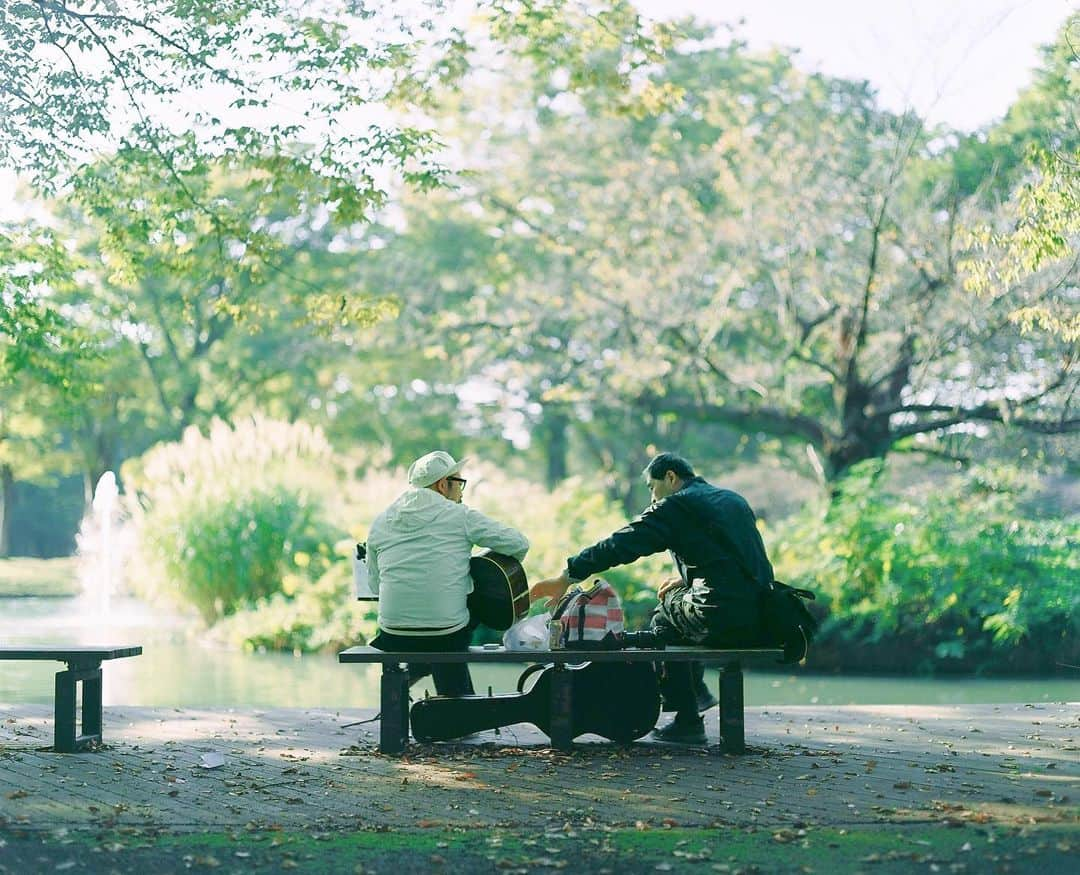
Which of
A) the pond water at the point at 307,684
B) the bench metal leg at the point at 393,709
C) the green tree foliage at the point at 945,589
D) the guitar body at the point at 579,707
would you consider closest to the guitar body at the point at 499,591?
the guitar body at the point at 579,707

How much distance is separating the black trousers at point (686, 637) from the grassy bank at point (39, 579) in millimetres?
25734

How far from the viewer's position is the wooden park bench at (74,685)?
6848 millimetres

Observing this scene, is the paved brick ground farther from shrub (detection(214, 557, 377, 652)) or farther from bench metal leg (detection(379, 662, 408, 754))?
shrub (detection(214, 557, 377, 652))

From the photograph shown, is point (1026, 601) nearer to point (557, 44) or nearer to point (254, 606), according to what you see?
point (557, 44)

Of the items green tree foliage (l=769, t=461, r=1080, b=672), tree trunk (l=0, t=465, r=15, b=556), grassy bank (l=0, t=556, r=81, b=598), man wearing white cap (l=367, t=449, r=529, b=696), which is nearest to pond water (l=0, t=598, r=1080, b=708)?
green tree foliage (l=769, t=461, r=1080, b=672)

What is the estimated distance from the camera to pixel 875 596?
14.5m

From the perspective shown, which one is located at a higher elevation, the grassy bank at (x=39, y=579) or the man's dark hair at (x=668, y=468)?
the man's dark hair at (x=668, y=468)

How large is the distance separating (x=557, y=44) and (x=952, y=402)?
310 inches

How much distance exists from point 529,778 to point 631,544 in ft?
3.60

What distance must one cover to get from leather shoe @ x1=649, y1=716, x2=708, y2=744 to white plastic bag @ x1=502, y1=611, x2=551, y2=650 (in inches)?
31.7

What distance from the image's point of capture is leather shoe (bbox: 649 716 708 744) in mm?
7066

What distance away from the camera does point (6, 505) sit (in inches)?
1770

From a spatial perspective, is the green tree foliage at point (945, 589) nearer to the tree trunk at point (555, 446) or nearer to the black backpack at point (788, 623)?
the black backpack at point (788, 623)

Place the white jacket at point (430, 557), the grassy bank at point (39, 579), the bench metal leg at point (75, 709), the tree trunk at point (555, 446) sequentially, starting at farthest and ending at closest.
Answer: the tree trunk at point (555, 446) < the grassy bank at point (39, 579) < the bench metal leg at point (75, 709) < the white jacket at point (430, 557)
